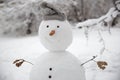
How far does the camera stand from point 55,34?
2088mm

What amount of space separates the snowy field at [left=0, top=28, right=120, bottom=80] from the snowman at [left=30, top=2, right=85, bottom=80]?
0.88m

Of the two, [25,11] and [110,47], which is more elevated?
[25,11]

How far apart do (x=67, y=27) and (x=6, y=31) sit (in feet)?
8.57

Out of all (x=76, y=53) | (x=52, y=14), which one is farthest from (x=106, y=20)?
(x=76, y=53)

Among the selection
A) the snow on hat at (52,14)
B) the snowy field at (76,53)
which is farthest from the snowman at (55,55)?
the snowy field at (76,53)

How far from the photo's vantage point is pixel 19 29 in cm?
466

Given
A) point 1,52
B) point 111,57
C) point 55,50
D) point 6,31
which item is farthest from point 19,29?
point 55,50

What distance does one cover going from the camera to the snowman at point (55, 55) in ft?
6.87

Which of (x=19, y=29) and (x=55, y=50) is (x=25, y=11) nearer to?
(x=19, y=29)

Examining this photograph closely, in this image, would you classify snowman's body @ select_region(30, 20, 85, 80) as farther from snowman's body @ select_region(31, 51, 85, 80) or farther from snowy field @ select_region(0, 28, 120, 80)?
snowy field @ select_region(0, 28, 120, 80)

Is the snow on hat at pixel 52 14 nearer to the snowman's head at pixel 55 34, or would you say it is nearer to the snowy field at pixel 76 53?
the snowman's head at pixel 55 34

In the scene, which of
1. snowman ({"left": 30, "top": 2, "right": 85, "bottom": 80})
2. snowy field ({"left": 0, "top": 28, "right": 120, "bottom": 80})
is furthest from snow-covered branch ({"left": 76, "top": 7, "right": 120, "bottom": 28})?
snowy field ({"left": 0, "top": 28, "right": 120, "bottom": 80})

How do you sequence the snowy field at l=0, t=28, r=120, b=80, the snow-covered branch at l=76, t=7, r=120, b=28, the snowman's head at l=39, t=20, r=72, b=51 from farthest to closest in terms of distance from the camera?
the snowy field at l=0, t=28, r=120, b=80 → the snow-covered branch at l=76, t=7, r=120, b=28 → the snowman's head at l=39, t=20, r=72, b=51

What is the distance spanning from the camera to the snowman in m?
2.09
